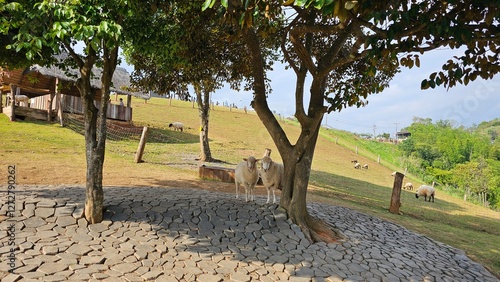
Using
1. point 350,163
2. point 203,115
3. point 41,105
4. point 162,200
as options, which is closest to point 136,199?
point 162,200

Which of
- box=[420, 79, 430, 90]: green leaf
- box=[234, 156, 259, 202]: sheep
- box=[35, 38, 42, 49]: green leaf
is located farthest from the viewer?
box=[234, 156, 259, 202]: sheep

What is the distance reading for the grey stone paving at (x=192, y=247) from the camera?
5.72m

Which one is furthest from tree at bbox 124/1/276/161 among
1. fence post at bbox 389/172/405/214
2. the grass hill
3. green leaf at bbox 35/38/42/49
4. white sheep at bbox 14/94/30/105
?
white sheep at bbox 14/94/30/105

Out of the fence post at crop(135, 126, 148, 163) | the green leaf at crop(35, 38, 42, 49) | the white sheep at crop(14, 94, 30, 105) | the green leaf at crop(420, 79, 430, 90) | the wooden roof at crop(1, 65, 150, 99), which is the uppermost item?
the wooden roof at crop(1, 65, 150, 99)

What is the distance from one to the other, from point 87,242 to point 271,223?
4.00m

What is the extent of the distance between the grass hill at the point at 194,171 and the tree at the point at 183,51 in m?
3.92

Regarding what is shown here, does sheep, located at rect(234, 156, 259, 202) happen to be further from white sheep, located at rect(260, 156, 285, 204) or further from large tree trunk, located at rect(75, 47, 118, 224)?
large tree trunk, located at rect(75, 47, 118, 224)

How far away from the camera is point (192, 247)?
22.0 feet

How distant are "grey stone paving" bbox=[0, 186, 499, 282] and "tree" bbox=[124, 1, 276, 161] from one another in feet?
12.0

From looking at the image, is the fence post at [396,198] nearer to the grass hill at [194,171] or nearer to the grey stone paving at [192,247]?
the grass hill at [194,171]

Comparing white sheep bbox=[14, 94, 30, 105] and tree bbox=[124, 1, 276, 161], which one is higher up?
tree bbox=[124, 1, 276, 161]

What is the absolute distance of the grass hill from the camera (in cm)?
1176

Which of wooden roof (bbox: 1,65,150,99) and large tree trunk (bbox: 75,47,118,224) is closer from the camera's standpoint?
large tree trunk (bbox: 75,47,118,224)

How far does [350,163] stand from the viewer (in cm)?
3544
